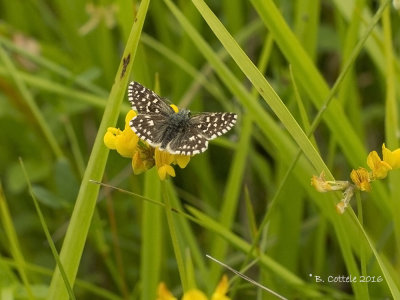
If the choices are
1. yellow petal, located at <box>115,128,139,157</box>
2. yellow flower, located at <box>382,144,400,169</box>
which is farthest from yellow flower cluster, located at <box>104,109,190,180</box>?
yellow flower, located at <box>382,144,400,169</box>

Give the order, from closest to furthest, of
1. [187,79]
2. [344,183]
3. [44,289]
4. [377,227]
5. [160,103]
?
[344,183] < [160,103] < [44,289] < [377,227] < [187,79]

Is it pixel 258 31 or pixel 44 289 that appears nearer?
pixel 44 289

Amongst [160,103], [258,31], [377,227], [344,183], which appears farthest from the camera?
[258,31]

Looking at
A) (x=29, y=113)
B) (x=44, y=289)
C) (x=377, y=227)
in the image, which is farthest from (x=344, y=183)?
(x=29, y=113)

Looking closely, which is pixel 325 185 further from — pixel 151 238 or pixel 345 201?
pixel 151 238

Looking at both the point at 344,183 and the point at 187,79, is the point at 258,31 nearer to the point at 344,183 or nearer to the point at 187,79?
the point at 187,79

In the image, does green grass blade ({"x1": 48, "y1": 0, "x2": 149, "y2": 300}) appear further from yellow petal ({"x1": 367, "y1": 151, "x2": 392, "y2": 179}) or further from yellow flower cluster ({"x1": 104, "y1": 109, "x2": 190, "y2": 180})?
yellow petal ({"x1": 367, "y1": 151, "x2": 392, "y2": 179})

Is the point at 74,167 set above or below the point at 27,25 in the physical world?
below
